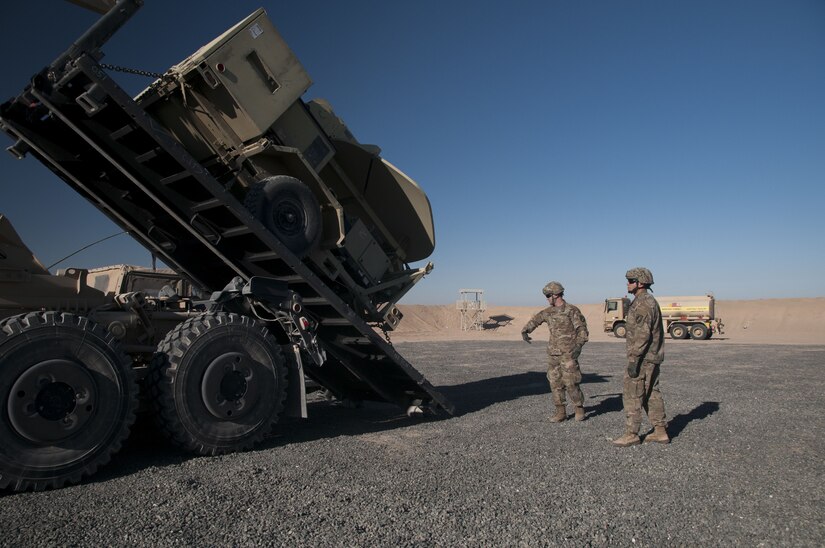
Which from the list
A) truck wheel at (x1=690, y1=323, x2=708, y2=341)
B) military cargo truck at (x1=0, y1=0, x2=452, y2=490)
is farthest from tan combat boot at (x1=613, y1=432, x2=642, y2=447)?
truck wheel at (x1=690, y1=323, x2=708, y2=341)

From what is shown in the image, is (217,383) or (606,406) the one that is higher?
(217,383)

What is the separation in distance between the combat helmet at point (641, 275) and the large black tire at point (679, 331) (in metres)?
28.1

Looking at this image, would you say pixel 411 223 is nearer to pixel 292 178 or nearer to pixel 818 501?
pixel 292 178

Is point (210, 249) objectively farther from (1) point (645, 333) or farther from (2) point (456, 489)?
(1) point (645, 333)

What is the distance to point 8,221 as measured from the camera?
4.62 meters

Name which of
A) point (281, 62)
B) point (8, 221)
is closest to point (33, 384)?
point (8, 221)

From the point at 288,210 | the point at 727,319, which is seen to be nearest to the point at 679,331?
the point at 727,319

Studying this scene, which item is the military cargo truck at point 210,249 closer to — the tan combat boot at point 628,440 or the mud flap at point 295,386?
the mud flap at point 295,386

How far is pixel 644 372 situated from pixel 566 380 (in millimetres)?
1310

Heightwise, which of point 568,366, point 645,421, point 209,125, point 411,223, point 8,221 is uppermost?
point 209,125

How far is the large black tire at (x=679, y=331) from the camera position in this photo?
3083 centimetres

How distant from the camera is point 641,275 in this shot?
5.94 metres

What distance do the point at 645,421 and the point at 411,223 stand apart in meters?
3.90

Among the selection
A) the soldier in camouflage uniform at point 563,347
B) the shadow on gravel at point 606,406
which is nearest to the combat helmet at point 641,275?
the soldier in camouflage uniform at point 563,347
